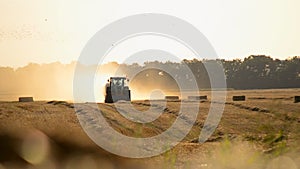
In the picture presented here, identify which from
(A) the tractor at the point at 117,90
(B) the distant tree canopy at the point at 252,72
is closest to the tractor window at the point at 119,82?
(A) the tractor at the point at 117,90

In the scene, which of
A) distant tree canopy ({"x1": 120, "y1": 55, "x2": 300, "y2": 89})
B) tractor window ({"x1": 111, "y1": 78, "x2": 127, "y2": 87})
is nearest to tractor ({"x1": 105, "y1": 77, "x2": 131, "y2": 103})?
tractor window ({"x1": 111, "y1": 78, "x2": 127, "y2": 87})

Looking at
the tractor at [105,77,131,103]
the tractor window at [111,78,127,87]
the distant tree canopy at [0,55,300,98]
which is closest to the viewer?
the tractor at [105,77,131,103]

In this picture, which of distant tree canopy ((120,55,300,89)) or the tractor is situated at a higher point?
distant tree canopy ((120,55,300,89))

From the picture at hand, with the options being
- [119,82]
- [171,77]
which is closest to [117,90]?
[119,82]

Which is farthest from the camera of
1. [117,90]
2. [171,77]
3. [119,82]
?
[171,77]

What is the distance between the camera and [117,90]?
46.0 metres

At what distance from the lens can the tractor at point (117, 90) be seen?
45.6m

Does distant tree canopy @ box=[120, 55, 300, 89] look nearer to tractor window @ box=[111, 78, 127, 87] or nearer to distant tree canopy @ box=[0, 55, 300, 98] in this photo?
distant tree canopy @ box=[0, 55, 300, 98]

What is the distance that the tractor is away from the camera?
45594 mm

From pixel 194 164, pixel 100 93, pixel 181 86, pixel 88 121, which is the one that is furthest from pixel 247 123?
pixel 181 86

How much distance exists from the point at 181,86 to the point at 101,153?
116310 mm

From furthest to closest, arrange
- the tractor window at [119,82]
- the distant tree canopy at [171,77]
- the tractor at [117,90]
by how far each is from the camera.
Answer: the distant tree canopy at [171,77] < the tractor window at [119,82] < the tractor at [117,90]

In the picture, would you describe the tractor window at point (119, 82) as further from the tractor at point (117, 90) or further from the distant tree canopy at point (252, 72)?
the distant tree canopy at point (252, 72)

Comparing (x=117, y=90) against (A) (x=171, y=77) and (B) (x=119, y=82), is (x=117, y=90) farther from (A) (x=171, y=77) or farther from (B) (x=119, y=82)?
(A) (x=171, y=77)
